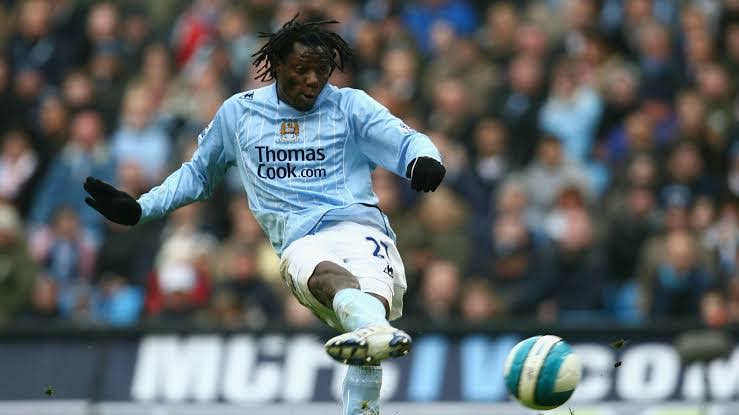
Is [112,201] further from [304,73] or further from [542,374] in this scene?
[542,374]

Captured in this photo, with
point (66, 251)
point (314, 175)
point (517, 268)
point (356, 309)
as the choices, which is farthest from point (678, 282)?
point (356, 309)

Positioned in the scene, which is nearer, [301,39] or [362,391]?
[362,391]

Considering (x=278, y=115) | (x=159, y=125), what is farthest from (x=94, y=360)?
(x=278, y=115)

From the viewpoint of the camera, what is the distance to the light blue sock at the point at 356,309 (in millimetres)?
7785

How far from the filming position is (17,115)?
57.2 ft

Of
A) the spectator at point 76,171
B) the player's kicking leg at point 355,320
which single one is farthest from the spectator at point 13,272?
the player's kicking leg at point 355,320

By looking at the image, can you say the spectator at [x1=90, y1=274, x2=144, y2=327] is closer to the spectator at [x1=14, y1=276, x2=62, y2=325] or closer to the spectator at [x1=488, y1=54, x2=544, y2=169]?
the spectator at [x1=14, y1=276, x2=62, y2=325]

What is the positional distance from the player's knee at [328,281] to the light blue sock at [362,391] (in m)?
0.40

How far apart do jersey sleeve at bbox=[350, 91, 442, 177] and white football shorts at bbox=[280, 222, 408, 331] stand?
0.40m

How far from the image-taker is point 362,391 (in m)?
8.32

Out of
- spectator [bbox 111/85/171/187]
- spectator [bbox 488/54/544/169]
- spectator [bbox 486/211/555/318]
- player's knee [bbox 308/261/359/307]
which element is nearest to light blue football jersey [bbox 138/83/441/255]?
player's knee [bbox 308/261/359/307]

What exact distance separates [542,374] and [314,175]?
63.5 inches

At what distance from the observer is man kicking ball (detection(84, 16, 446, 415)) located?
8.38m

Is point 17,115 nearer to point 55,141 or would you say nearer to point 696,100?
point 55,141
